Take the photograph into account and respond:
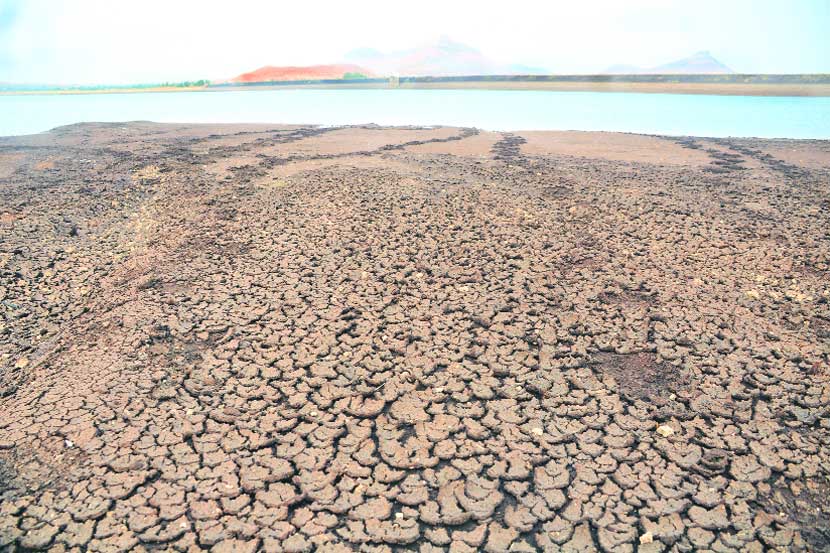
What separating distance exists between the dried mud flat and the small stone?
0.06 ft

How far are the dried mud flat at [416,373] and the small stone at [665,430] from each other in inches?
0.7

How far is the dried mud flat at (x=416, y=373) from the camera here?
99.0 inches

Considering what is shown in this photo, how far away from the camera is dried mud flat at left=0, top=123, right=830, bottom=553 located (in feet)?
8.25

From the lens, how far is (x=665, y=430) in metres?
3.09

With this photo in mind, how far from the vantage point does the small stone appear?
306cm

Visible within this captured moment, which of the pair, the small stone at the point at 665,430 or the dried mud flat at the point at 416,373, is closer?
the dried mud flat at the point at 416,373

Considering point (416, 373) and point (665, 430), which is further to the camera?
point (416, 373)

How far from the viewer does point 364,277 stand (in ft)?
17.1

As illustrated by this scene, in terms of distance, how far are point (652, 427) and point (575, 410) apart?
1.55ft

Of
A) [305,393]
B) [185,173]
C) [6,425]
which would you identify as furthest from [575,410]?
[185,173]

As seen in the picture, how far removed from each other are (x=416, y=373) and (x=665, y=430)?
1706 millimetres

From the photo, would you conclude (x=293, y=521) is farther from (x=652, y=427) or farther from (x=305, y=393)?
(x=652, y=427)

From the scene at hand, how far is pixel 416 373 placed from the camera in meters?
3.70

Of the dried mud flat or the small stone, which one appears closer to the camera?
the dried mud flat
